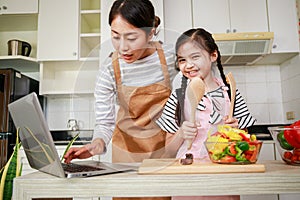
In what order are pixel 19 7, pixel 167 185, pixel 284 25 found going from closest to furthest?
pixel 167 185 → pixel 284 25 → pixel 19 7

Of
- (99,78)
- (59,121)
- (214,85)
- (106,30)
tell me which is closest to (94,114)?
(99,78)

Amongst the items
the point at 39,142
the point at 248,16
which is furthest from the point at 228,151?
the point at 248,16

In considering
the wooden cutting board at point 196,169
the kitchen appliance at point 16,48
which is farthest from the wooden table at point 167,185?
the kitchen appliance at point 16,48

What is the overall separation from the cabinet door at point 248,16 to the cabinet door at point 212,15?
0.18ft

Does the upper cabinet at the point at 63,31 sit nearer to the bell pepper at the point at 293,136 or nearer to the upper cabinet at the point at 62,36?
the upper cabinet at the point at 62,36

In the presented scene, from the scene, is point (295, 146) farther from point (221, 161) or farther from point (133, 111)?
point (133, 111)

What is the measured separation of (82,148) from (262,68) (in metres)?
2.27

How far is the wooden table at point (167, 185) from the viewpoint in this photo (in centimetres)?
49

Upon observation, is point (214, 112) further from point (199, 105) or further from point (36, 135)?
point (36, 135)

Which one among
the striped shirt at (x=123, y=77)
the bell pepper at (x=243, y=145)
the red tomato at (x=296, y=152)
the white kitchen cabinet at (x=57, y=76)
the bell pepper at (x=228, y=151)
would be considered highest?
the white kitchen cabinet at (x=57, y=76)

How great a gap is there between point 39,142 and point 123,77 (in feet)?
0.69

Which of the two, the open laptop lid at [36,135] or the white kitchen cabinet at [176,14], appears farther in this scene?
the white kitchen cabinet at [176,14]

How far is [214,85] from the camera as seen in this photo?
809 millimetres

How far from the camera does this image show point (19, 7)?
240 cm
